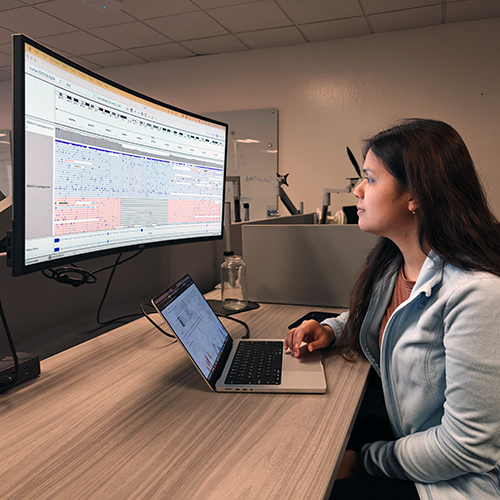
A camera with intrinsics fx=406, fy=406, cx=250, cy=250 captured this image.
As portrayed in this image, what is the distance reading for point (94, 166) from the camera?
79 centimetres

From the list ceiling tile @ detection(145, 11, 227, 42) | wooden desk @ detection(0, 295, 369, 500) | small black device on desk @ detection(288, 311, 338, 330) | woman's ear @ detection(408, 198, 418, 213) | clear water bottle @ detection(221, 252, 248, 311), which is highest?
ceiling tile @ detection(145, 11, 227, 42)

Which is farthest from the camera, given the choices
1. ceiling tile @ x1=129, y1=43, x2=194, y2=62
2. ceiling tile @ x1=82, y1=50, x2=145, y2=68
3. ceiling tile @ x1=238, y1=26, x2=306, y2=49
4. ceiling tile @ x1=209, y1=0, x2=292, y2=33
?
ceiling tile @ x1=82, y1=50, x2=145, y2=68

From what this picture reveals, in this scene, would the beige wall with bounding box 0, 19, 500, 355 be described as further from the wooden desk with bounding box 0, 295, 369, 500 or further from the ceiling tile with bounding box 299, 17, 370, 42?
the wooden desk with bounding box 0, 295, 369, 500

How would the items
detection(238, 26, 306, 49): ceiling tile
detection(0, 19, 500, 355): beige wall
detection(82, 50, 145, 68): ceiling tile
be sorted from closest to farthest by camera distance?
1. detection(0, 19, 500, 355): beige wall
2. detection(238, 26, 306, 49): ceiling tile
3. detection(82, 50, 145, 68): ceiling tile

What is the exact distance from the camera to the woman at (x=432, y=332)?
0.62 meters

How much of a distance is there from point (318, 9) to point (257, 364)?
10.8 ft

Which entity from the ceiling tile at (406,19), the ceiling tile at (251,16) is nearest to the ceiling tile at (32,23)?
the ceiling tile at (251,16)

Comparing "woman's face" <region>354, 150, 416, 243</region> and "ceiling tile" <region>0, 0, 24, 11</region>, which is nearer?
"woman's face" <region>354, 150, 416, 243</region>

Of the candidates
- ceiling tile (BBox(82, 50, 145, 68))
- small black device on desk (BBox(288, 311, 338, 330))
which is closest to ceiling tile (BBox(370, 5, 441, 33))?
ceiling tile (BBox(82, 50, 145, 68))

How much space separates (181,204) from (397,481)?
0.78 metres

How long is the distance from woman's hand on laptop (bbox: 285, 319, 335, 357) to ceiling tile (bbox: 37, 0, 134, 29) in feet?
11.0

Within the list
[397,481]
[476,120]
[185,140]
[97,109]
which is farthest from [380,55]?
[397,481]

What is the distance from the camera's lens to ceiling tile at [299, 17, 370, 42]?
11.5 ft

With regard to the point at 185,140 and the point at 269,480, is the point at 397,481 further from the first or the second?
the point at 185,140
